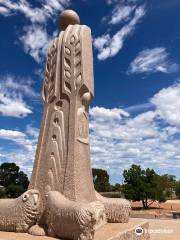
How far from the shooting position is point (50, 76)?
Answer: 10680mm

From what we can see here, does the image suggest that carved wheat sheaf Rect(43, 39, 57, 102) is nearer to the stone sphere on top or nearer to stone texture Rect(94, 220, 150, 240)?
the stone sphere on top

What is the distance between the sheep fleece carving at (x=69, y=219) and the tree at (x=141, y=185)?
22604mm

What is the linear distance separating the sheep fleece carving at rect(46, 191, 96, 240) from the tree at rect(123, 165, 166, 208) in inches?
890

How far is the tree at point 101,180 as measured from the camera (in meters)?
58.4

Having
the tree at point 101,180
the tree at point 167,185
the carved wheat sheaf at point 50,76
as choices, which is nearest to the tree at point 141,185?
the tree at point 167,185

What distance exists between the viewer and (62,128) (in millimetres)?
9727

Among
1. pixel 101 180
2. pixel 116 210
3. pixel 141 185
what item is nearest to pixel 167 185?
pixel 141 185

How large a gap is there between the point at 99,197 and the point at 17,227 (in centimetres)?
280

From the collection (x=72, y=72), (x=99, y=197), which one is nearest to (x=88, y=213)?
(x=99, y=197)

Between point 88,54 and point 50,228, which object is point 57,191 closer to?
point 50,228

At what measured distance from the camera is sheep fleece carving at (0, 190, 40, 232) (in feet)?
28.3

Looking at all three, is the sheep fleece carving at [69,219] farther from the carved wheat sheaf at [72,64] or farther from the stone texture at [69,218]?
the carved wheat sheaf at [72,64]

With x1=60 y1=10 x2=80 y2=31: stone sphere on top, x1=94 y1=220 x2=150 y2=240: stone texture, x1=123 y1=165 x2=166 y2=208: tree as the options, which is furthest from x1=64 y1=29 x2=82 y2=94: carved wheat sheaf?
x1=123 y1=165 x2=166 y2=208: tree

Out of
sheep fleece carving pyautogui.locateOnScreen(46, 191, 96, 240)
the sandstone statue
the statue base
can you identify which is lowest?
the statue base
